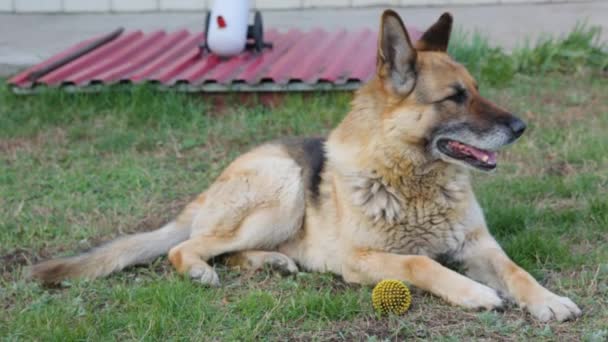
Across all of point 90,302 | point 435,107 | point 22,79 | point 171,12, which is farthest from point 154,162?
point 171,12

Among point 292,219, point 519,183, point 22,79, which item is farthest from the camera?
point 22,79

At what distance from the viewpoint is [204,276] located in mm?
4816

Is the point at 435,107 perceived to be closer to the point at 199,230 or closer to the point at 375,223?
the point at 375,223

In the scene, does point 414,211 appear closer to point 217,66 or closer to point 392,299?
point 392,299

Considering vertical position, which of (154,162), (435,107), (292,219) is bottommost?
(154,162)

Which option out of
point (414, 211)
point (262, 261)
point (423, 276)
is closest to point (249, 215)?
point (262, 261)

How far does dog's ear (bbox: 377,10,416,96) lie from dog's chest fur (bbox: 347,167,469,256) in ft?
1.47

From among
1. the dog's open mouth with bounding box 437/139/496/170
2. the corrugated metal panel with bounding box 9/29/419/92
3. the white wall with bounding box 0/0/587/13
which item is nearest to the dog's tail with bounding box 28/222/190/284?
the dog's open mouth with bounding box 437/139/496/170

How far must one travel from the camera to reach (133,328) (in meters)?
4.21

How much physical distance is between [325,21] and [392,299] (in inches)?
250

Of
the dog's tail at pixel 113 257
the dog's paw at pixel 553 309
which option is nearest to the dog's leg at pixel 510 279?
the dog's paw at pixel 553 309

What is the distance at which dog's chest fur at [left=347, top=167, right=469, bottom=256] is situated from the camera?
15.5 feet

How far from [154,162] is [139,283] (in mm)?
2114

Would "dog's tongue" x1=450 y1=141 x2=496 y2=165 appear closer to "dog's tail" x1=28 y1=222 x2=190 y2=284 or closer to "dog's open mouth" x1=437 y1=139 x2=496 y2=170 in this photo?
"dog's open mouth" x1=437 y1=139 x2=496 y2=170
